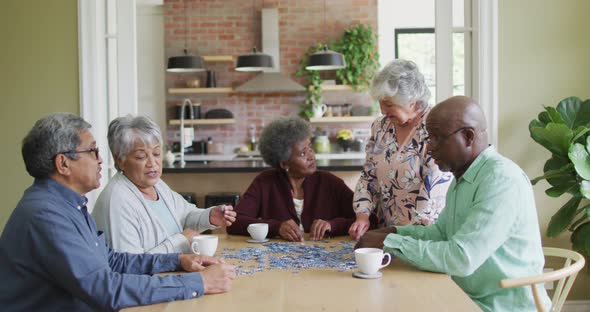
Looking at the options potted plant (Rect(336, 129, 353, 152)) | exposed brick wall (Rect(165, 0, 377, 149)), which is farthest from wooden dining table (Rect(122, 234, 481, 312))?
exposed brick wall (Rect(165, 0, 377, 149))

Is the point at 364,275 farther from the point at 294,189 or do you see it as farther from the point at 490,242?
the point at 294,189

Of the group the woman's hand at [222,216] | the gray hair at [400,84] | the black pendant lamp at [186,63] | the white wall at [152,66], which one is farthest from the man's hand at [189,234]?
the white wall at [152,66]

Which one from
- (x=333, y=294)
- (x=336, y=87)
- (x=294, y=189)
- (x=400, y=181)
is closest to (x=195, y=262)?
(x=333, y=294)

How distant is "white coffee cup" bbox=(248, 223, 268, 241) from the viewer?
8.48 ft

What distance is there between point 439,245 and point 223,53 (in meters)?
7.13

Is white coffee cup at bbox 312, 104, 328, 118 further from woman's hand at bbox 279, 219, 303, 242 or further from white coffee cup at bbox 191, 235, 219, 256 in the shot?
white coffee cup at bbox 191, 235, 219, 256

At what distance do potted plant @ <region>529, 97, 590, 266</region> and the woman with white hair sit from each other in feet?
6.17

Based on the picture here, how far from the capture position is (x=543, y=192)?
3865mm

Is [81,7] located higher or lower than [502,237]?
higher

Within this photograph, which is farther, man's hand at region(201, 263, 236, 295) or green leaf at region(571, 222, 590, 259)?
green leaf at region(571, 222, 590, 259)

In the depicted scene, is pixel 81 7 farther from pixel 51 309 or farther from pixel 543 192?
pixel 543 192

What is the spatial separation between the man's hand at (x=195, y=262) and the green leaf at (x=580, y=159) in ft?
7.05

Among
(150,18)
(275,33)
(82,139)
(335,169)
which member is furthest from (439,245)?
(150,18)

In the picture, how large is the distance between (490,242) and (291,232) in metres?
0.97
